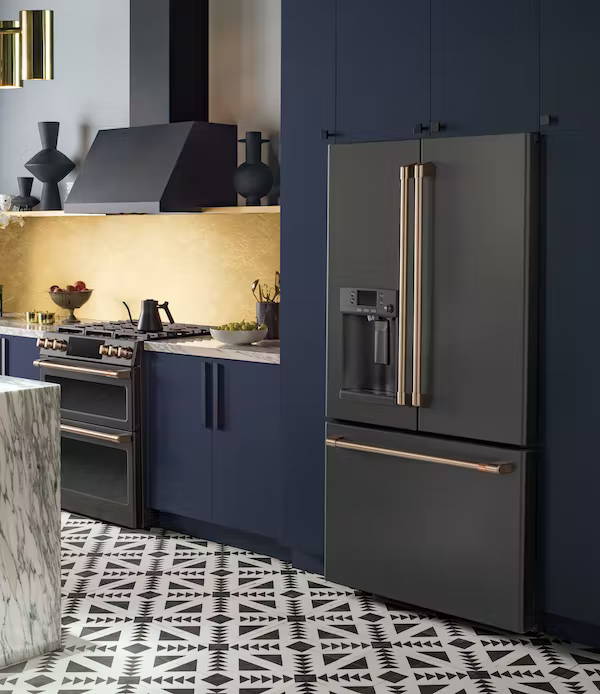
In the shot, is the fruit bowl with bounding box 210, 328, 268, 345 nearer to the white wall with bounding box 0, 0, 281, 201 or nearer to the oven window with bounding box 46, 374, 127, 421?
the oven window with bounding box 46, 374, 127, 421

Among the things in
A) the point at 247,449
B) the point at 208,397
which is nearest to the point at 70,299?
the point at 208,397

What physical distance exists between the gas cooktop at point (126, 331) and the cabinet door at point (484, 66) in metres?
1.88

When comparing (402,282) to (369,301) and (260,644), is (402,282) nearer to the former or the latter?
(369,301)

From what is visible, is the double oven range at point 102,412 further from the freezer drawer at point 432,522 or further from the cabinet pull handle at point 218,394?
the freezer drawer at point 432,522

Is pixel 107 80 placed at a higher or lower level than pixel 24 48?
higher

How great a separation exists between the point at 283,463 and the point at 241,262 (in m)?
1.37

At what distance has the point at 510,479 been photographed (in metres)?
3.75

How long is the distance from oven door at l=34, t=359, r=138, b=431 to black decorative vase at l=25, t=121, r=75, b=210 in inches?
45.1

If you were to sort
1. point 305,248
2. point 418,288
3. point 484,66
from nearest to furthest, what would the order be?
point 484,66
point 418,288
point 305,248

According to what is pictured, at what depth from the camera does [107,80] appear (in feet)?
19.9

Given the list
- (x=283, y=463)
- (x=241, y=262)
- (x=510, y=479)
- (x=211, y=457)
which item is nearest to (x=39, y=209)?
(x=241, y=262)

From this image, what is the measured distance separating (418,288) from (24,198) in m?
3.26

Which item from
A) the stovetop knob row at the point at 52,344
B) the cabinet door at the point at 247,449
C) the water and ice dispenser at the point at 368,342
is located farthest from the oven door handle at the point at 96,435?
the water and ice dispenser at the point at 368,342

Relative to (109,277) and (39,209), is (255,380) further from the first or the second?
(39,209)
